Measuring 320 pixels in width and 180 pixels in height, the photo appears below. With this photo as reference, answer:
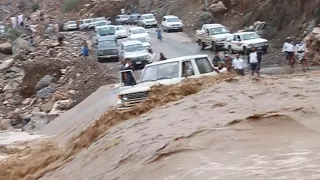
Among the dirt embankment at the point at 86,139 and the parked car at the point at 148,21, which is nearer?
the dirt embankment at the point at 86,139

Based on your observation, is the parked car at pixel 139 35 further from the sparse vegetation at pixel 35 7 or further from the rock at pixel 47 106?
the sparse vegetation at pixel 35 7

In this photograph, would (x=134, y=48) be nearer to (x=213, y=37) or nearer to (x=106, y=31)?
(x=213, y=37)

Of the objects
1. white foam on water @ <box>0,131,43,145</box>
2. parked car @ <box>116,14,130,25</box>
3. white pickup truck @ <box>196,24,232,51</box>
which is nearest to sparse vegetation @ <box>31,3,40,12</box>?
parked car @ <box>116,14,130,25</box>

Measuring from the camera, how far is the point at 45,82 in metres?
41.2

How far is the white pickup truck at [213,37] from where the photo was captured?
41.9 m

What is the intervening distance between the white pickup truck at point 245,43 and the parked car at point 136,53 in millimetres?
4800

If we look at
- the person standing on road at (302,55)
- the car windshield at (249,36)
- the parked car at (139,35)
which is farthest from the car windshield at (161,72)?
the parked car at (139,35)

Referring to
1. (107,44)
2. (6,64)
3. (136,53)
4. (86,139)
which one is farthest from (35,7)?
(86,139)

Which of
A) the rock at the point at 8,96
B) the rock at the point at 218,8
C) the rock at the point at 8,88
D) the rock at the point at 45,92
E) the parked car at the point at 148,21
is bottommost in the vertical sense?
the rock at the point at 8,96

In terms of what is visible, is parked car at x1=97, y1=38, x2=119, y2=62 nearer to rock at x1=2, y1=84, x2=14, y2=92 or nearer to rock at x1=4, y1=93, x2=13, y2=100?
rock at x1=4, y1=93, x2=13, y2=100

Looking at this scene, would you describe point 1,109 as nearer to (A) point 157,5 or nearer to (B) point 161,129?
(B) point 161,129

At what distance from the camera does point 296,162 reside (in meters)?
8.90

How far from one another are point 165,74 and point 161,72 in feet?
0.51

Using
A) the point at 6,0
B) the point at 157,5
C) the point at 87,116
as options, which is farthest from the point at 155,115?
the point at 6,0
